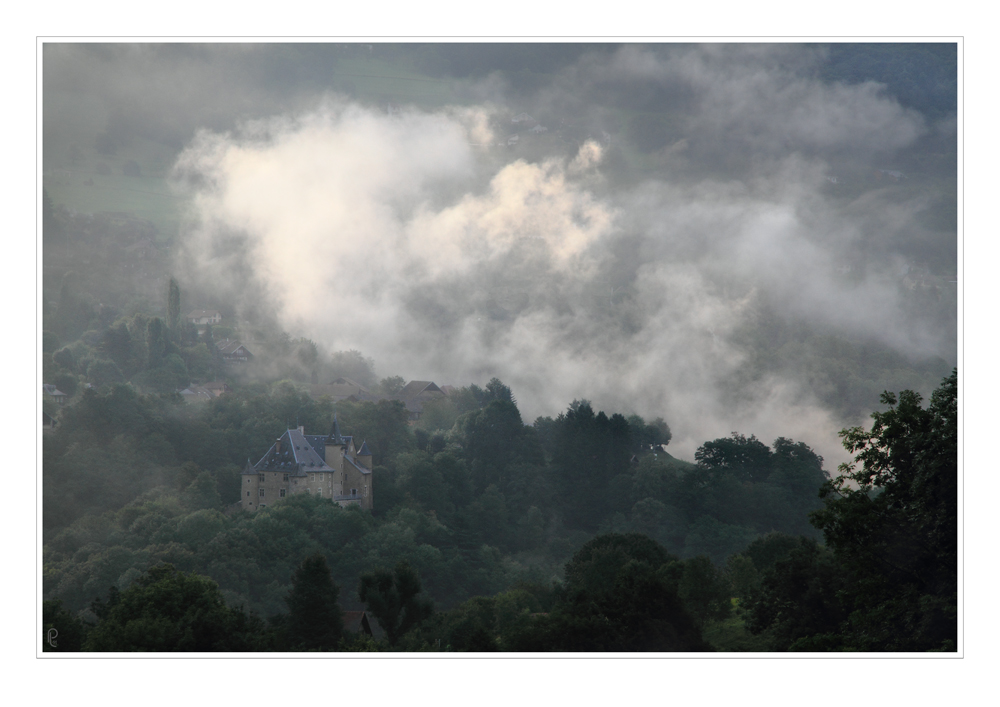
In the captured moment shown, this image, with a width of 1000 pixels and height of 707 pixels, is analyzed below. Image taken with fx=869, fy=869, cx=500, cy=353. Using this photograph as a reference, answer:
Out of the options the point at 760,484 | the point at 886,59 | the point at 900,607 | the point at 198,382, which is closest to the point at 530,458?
the point at 760,484

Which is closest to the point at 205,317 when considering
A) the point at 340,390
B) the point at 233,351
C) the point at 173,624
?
the point at 233,351

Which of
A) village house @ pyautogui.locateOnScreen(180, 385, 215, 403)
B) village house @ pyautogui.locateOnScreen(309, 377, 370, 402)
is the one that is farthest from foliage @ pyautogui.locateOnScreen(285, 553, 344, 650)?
village house @ pyautogui.locateOnScreen(180, 385, 215, 403)

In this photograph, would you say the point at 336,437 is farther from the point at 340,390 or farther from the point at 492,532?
the point at 492,532

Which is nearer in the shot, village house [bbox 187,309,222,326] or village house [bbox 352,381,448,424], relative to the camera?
village house [bbox 352,381,448,424]

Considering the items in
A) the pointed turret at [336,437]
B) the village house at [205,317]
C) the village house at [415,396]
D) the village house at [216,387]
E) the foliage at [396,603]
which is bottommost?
the foliage at [396,603]

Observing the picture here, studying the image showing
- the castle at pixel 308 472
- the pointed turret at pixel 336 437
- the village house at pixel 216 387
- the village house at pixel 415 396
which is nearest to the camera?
the castle at pixel 308 472

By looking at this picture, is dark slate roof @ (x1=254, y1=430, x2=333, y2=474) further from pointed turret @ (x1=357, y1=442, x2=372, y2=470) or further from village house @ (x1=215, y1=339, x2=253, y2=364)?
village house @ (x1=215, y1=339, x2=253, y2=364)

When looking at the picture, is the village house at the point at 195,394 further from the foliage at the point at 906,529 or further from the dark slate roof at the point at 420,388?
the foliage at the point at 906,529

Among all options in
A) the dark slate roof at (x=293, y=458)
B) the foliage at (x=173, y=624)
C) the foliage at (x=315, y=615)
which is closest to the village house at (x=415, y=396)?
the dark slate roof at (x=293, y=458)
